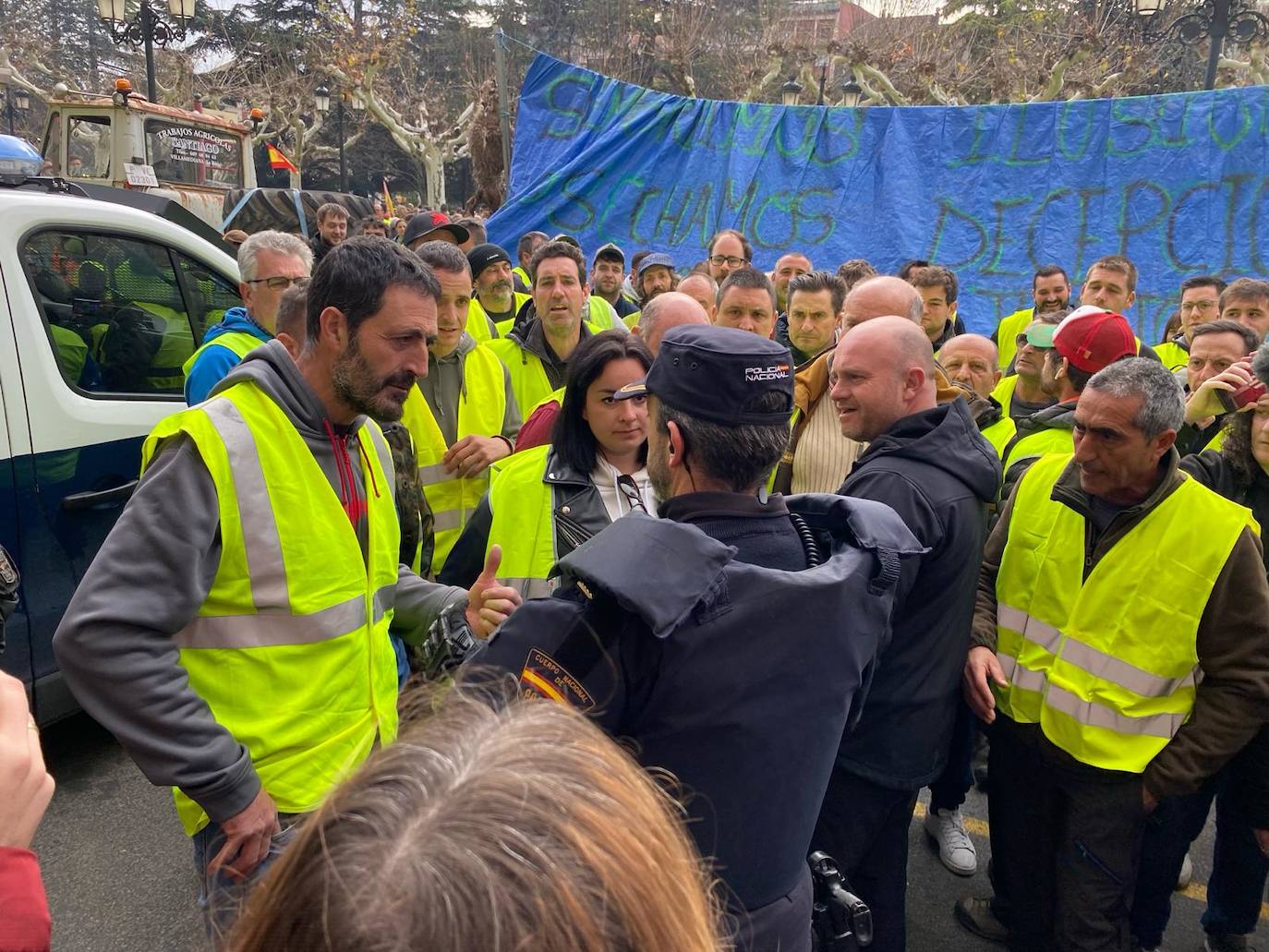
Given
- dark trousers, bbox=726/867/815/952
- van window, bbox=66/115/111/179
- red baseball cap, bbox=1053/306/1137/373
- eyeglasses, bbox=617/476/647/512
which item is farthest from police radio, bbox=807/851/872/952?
van window, bbox=66/115/111/179

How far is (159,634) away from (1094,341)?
2.94 m

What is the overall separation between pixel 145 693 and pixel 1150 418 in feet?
7.89

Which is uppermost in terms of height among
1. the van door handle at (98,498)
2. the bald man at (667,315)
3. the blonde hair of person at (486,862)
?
the bald man at (667,315)

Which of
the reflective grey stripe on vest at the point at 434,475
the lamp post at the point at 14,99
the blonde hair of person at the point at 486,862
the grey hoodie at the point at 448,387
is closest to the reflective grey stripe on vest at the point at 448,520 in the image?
the reflective grey stripe on vest at the point at 434,475

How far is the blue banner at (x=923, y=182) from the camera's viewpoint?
7.71 meters

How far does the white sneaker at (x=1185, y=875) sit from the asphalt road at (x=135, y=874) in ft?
0.10

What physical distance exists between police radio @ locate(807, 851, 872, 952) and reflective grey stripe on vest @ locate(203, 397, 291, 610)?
4.11ft

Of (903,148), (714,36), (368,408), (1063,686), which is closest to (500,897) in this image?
(368,408)

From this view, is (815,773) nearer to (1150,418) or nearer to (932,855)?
(1150,418)

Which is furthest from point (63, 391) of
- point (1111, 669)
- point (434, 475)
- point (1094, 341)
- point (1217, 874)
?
point (1217, 874)

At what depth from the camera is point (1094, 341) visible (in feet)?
10.1

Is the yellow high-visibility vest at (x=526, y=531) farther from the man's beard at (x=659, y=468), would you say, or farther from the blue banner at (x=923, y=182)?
the blue banner at (x=923, y=182)

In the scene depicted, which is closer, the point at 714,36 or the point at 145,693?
the point at 145,693

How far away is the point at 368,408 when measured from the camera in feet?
6.72
